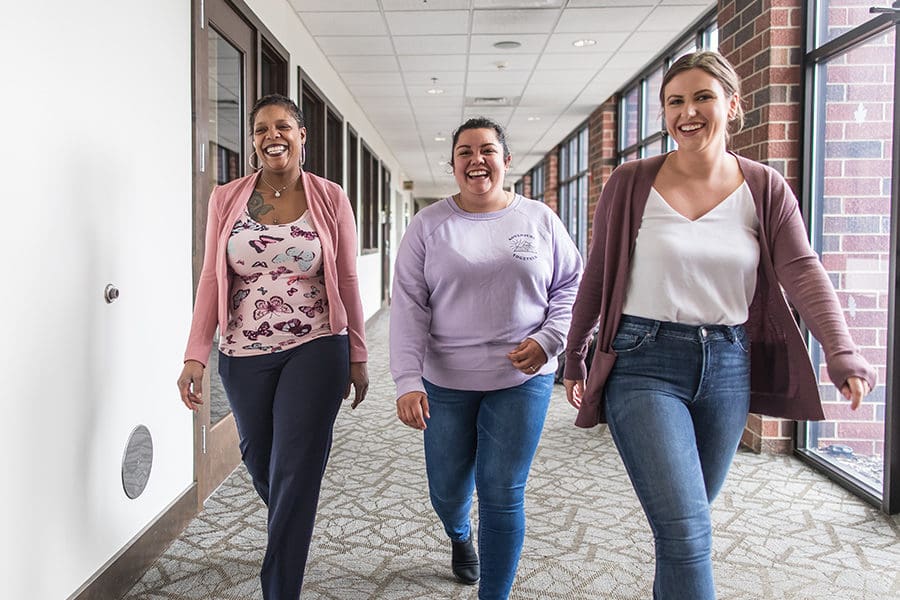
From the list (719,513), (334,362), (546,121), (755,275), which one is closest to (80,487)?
(334,362)

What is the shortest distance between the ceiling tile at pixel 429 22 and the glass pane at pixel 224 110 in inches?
61.4

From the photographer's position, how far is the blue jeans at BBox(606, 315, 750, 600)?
1508 mm

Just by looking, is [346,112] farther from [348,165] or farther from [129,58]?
[129,58]

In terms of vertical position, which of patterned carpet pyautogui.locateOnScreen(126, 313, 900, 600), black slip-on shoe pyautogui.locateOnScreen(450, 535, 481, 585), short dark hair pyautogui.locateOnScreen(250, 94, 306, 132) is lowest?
patterned carpet pyautogui.locateOnScreen(126, 313, 900, 600)

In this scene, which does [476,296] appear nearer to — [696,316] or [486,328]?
[486,328]

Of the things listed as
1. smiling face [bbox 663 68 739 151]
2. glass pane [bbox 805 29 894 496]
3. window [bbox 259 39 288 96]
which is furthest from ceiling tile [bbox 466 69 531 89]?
smiling face [bbox 663 68 739 151]

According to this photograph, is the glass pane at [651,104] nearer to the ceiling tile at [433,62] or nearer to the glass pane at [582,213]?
the ceiling tile at [433,62]

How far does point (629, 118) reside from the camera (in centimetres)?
778

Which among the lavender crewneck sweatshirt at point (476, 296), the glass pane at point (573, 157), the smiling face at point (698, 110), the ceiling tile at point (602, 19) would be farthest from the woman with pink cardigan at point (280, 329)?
the glass pane at point (573, 157)

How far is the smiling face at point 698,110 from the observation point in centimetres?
162

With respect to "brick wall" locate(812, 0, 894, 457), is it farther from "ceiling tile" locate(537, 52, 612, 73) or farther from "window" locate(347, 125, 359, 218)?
"window" locate(347, 125, 359, 218)

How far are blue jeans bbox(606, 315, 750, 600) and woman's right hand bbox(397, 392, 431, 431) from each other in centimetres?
50

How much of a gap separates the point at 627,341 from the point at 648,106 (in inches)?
233

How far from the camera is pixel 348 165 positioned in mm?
7871
